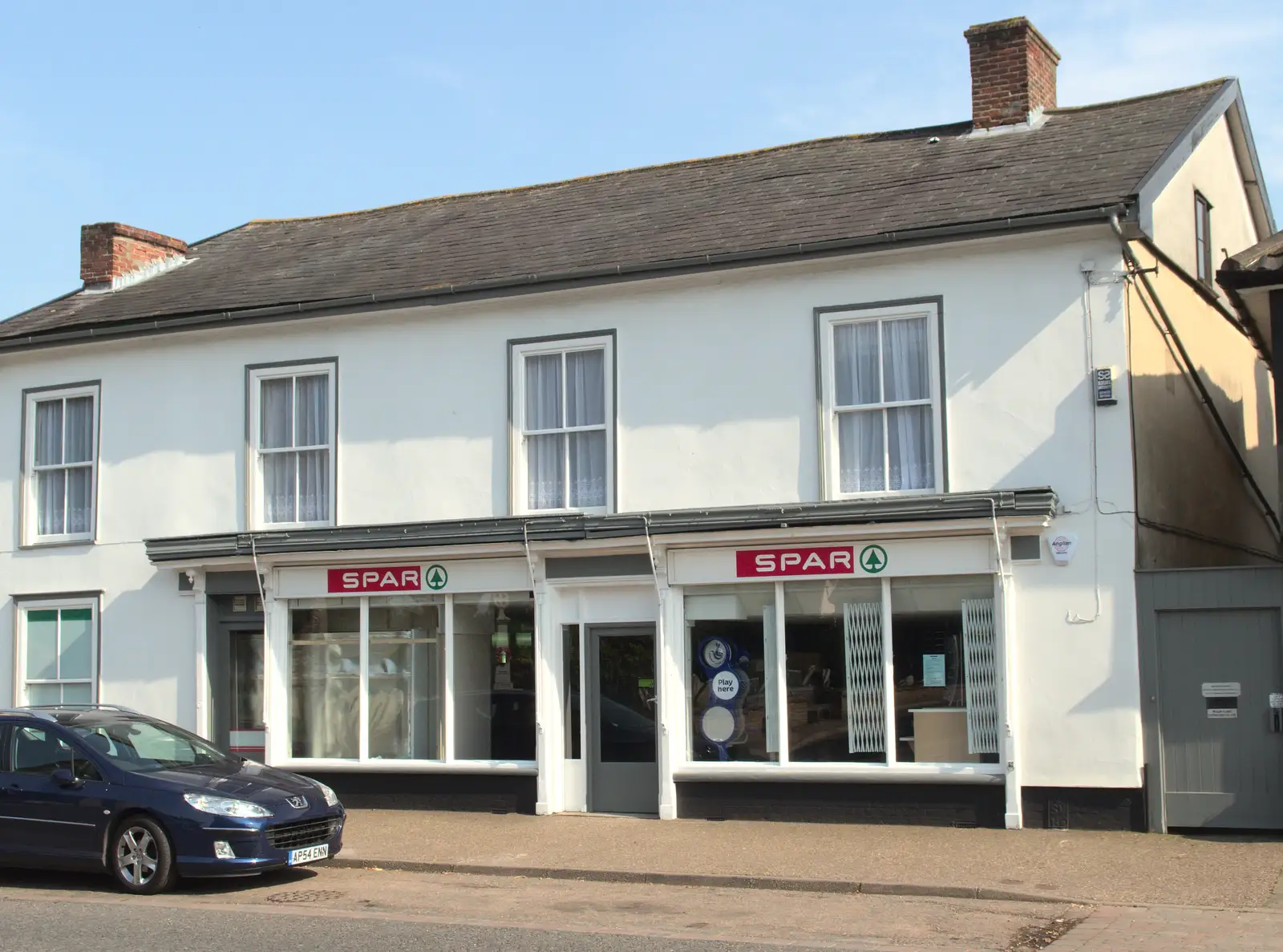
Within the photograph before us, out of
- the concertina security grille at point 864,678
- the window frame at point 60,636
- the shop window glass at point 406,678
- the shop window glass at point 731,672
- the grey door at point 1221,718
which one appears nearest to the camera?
the grey door at point 1221,718

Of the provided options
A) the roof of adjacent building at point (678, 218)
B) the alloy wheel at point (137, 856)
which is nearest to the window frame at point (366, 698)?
the roof of adjacent building at point (678, 218)

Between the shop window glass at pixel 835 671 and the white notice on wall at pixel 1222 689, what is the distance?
9.56ft

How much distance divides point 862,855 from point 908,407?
448cm

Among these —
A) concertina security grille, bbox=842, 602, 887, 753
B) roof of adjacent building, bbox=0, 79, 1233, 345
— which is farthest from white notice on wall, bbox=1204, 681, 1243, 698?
roof of adjacent building, bbox=0, 79, 1233, 345

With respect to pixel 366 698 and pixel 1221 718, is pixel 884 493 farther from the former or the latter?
pixel 366 698

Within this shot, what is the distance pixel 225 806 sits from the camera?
430 inches

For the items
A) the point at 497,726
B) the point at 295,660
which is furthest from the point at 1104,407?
the point at 295,660

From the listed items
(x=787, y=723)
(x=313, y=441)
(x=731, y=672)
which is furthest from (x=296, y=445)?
(x=787, y=723)

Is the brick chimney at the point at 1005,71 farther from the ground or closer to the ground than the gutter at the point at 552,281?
farther from the ground

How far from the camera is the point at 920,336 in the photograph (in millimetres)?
14203

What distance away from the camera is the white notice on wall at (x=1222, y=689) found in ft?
41.9

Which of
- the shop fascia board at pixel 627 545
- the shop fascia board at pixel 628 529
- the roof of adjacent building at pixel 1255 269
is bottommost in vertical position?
the shop fascia board at pixel 627 545

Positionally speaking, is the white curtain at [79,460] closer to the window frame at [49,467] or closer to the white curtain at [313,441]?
the window frame at [49,467]

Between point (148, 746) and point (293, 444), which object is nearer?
point (148, 746)
